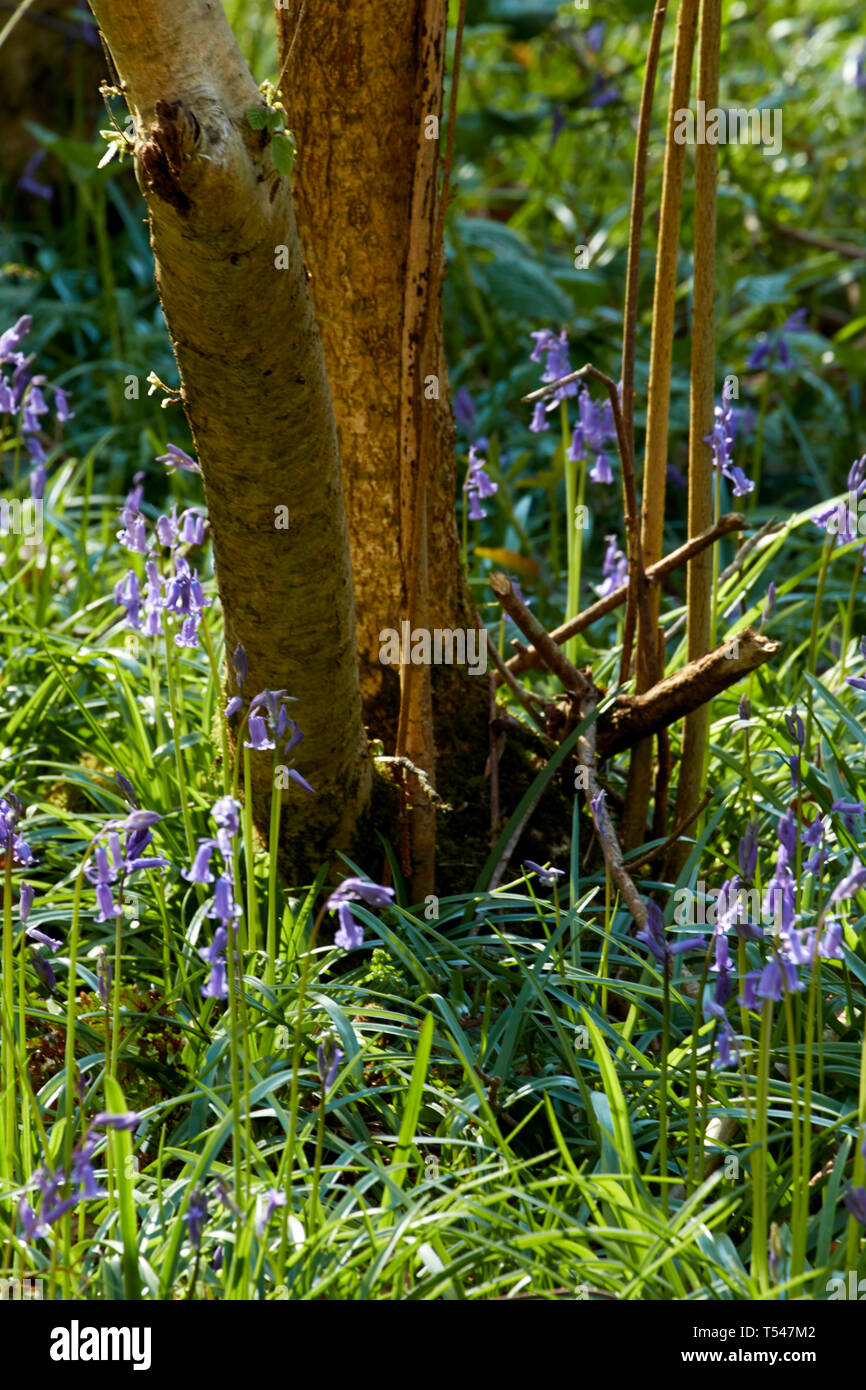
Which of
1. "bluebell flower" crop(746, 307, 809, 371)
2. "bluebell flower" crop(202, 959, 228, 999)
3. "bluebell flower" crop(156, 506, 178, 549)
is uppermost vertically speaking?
"bluebell flower" crop(746, 307, 809, 371)

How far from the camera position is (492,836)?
7.69 ft

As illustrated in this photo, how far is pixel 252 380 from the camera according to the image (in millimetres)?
1746

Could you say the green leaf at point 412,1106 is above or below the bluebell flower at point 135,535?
below

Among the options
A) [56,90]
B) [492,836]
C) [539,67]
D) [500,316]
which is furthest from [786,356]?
[539,67]

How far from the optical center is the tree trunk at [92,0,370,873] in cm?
151

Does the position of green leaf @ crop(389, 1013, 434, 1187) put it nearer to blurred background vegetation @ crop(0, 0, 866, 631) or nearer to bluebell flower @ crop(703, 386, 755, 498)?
bluebell flower @ crop(703, 386, 755, 498)

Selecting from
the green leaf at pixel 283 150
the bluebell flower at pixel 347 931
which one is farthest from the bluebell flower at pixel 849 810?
the green leaf at pixel 283 150

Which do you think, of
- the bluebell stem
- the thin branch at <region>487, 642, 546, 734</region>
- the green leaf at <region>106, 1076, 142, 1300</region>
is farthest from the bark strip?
the green leaf at <region>106, 1076, 142, 1300</region>

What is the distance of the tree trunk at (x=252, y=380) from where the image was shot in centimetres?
151

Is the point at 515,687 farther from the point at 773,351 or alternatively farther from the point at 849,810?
the point at 773,351

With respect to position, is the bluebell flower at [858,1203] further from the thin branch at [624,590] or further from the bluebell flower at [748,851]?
the thin branch at [624,590]

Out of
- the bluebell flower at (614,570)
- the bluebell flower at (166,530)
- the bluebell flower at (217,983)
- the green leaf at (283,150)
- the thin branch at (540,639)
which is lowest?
the bluebell flower at (217,983)

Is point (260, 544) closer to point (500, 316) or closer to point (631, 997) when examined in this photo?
point (631, 997)
